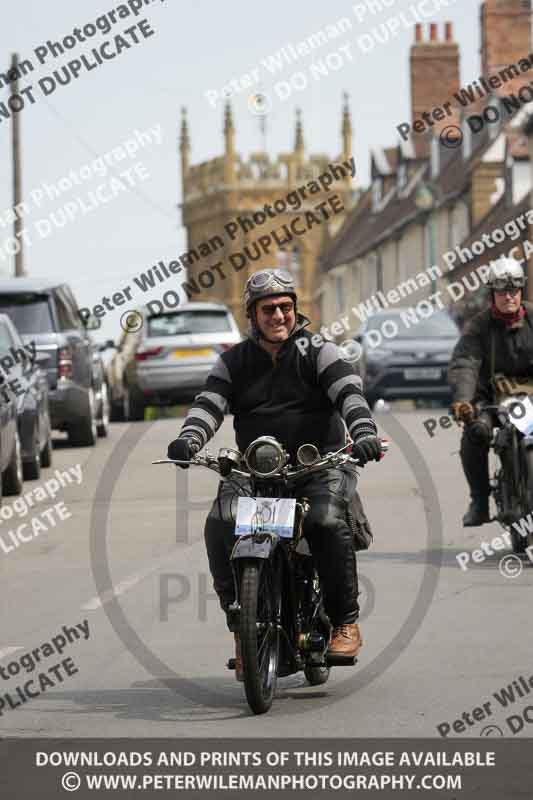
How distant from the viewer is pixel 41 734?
299 inches

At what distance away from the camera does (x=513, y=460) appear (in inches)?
512

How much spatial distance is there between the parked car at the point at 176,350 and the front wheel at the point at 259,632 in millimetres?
22702

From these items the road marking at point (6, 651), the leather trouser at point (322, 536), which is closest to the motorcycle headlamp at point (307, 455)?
the leather trouser at point (322, 536)

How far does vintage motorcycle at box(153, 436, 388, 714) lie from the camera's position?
780cm

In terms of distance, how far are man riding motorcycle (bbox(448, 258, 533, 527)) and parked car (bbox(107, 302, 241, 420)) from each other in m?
17.9

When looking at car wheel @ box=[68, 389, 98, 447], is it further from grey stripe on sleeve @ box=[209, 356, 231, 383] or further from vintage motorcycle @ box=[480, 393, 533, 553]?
grey stripe on sleeve @ box=[209, 356, 231, 383]

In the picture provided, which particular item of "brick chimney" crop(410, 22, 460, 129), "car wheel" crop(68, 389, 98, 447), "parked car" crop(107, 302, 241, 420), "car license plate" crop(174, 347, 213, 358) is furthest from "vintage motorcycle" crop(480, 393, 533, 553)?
"brick chimney" crop(410, 22, 460, 129)

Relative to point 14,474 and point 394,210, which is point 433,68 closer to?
point 394,210

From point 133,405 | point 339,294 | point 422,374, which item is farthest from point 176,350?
point 339,294

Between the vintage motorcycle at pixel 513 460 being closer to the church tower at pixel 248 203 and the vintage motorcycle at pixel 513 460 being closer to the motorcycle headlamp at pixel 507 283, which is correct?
the motorcycle headlamp at pixel 507 283

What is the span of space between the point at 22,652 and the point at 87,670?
643 mm

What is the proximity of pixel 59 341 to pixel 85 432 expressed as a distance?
1.63 m
